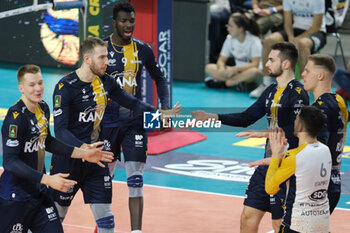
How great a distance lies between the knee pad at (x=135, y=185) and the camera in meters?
7.94

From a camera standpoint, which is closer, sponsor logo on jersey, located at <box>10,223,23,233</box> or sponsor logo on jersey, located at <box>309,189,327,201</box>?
sponsor logo on jersey, located at <box>309,189,327,201</box>

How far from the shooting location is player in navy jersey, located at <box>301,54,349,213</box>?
6828mm

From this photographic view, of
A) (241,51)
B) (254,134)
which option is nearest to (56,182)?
(254,134)

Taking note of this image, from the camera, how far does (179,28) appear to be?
1786cm

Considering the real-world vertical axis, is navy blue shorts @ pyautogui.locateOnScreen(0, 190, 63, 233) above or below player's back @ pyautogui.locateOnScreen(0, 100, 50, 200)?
below

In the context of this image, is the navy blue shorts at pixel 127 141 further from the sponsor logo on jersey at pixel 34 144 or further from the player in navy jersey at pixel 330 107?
the player in navy jersey at pixel 330 107

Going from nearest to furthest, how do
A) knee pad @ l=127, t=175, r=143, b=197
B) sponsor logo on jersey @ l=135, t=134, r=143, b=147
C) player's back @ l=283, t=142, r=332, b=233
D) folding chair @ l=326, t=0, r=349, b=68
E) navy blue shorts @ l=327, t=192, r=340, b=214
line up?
player's back @ l=283, t=142, r=332, b=233, navy blue shorts @ l=327, t=192, r=340, b=214, knee pad @ l=127, t=175, r=143, b=197, sponsor logo on jersey @ l=135, t=134, r=143, b=147, folding chair @ l=326, t=0, r=349, b=68

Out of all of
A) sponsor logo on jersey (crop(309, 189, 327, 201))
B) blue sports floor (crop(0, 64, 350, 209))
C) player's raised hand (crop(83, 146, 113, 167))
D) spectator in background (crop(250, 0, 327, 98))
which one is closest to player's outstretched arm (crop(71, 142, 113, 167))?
player's raised hand (crop(83, 146, 113, 167))

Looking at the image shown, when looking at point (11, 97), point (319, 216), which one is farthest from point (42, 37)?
point (319, 216)

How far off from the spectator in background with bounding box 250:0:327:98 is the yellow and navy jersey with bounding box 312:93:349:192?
823 centimetres

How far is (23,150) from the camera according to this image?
6.32m

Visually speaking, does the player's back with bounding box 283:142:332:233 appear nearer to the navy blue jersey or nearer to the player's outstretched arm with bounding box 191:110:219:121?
the navy blue jersey

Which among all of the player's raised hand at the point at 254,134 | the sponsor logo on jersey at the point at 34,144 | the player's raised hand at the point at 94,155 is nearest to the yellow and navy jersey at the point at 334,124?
the player's raised hand at the point at 254,134

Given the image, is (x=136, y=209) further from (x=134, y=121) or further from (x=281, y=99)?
(x=281, y=99)
